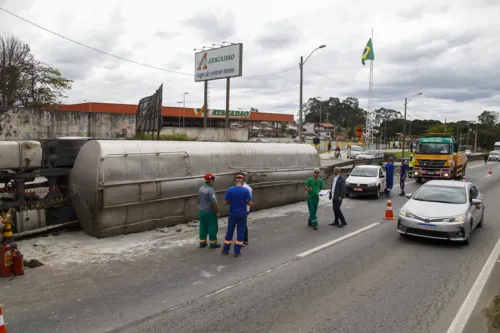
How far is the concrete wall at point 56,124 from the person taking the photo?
71.1ft

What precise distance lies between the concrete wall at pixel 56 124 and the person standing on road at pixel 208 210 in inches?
704

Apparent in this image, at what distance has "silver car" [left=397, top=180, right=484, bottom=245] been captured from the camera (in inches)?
345

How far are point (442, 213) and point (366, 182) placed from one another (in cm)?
831

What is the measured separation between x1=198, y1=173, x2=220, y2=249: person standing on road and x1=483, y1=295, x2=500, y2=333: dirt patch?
16.8 ft

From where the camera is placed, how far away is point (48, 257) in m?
7.79

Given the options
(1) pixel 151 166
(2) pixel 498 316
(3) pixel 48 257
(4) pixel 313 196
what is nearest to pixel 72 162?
(1) pixel 151 166

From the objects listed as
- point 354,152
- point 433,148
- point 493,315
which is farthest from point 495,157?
point 493,315

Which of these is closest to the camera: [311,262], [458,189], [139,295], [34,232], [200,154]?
[139,295]

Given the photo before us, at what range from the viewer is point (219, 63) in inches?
1291

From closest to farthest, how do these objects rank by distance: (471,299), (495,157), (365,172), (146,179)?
(471,299)
(146,179)
(365,172)
(495,157)

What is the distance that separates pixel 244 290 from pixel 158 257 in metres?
2.59

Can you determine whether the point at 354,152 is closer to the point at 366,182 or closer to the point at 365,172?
the point at 365,172

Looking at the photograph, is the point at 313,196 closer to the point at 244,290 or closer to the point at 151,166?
the point at 151,166

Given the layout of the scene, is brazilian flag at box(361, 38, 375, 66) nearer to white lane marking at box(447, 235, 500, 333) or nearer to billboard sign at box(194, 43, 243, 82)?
billboard sign at box(194, 43, 243, 82)
